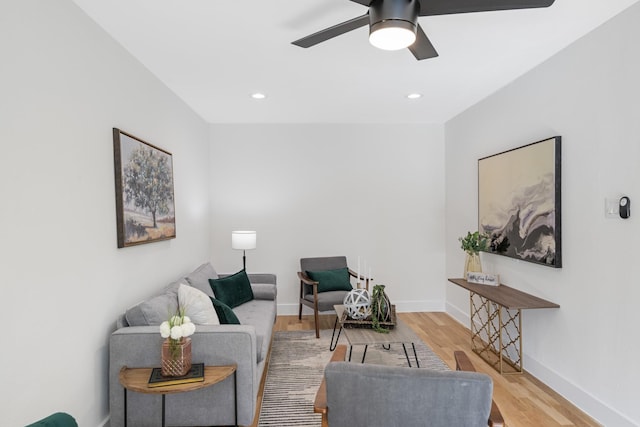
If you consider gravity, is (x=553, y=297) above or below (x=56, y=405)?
above

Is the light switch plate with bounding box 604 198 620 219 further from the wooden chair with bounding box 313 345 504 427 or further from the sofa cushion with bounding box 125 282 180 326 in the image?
the sofa cushion with bounding box 125 282 180 326

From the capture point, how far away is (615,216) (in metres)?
2.39

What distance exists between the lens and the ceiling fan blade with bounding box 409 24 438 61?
1991 millimetres

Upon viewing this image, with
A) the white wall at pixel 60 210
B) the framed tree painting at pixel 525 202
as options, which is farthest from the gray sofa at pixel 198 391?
the framed tree painting at pixel 525 202

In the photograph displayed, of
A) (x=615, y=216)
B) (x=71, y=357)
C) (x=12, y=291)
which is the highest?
(x=615, y=216)

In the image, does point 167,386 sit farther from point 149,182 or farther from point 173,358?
point 149,182

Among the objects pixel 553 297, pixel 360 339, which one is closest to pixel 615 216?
pixel 553 297

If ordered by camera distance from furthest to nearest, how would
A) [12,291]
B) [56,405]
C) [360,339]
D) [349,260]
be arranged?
1. [349,260]
2. [360,339]
3. [56,405]
4. [12,291]

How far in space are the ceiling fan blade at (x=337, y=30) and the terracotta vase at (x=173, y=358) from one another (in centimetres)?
173

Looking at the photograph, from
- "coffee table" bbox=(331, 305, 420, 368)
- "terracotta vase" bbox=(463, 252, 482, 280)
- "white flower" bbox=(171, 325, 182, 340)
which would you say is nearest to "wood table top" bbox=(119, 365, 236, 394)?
"white flower" bbox=(171, 325, 182, 340)

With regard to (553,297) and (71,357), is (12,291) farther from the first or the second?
(553,297)

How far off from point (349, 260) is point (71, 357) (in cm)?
360

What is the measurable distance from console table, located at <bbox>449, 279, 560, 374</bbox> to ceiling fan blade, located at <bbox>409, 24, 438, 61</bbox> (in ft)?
6.30

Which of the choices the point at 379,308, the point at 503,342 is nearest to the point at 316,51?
the point at 379,308
